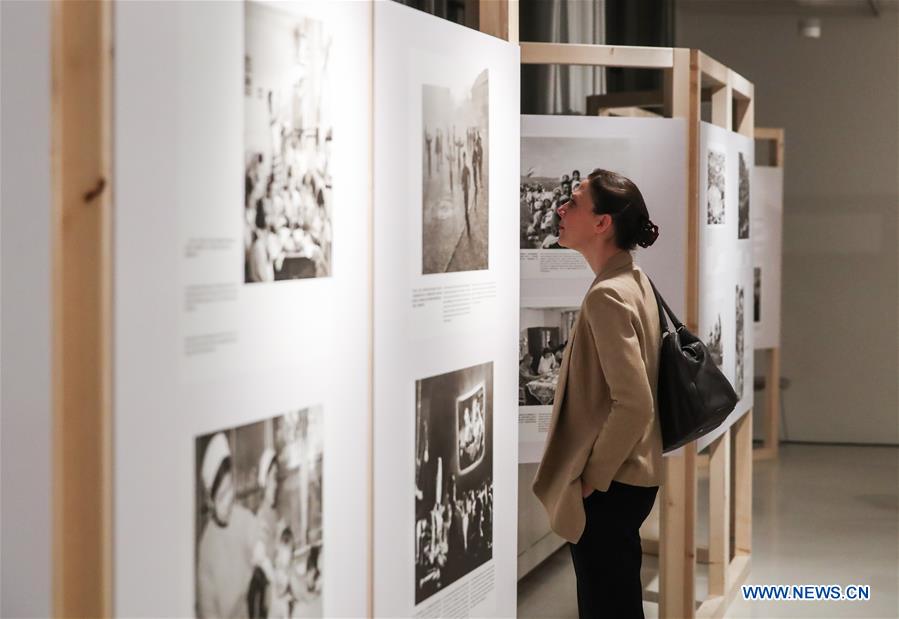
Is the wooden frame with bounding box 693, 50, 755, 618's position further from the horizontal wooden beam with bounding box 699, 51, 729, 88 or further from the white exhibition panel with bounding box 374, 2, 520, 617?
the white exhibition panel with bounding box 374, 2, 520, 617

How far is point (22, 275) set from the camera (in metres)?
1.63

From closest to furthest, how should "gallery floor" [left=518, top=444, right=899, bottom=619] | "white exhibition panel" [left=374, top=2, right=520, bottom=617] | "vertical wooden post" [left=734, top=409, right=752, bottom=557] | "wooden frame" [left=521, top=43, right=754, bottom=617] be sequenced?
"white exhibition panel" [left=374, top=2, right=520, bottom=617] → "wooden frame" [left=521, top=43, right=754, bottom=617] → "gallery floor" [left=518, top=444, right=899, bottom=619] → "vertical wooden post" [left=734, top=409, right=752, bottom=557]

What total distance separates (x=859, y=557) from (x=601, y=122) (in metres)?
3.53

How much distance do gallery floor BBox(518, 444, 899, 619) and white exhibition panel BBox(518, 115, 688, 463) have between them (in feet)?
5.51

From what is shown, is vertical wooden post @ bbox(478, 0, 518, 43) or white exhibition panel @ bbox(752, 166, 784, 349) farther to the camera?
→ white exhibition panel @ bbox(752, 166, 784, 349)

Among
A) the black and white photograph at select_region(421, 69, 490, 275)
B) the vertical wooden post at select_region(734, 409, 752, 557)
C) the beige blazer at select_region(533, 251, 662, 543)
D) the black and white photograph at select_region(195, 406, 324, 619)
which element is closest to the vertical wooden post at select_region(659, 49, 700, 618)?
the beige blazer at select_region(533, 251, 662, 543)

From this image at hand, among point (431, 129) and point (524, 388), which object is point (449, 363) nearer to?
point (431, 129)

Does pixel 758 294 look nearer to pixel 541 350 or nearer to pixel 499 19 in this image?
pixel 541 350

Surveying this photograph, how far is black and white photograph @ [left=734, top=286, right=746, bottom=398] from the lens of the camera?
5.16 m

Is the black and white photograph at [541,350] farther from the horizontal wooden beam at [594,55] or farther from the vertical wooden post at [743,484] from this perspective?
the vertical wooden post at [743,484]

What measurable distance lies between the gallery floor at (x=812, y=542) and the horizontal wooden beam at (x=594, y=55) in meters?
2.62

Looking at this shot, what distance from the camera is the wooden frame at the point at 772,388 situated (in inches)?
358

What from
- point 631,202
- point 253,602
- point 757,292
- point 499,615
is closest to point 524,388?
point 631,202

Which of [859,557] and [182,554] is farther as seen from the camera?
[859,557]
